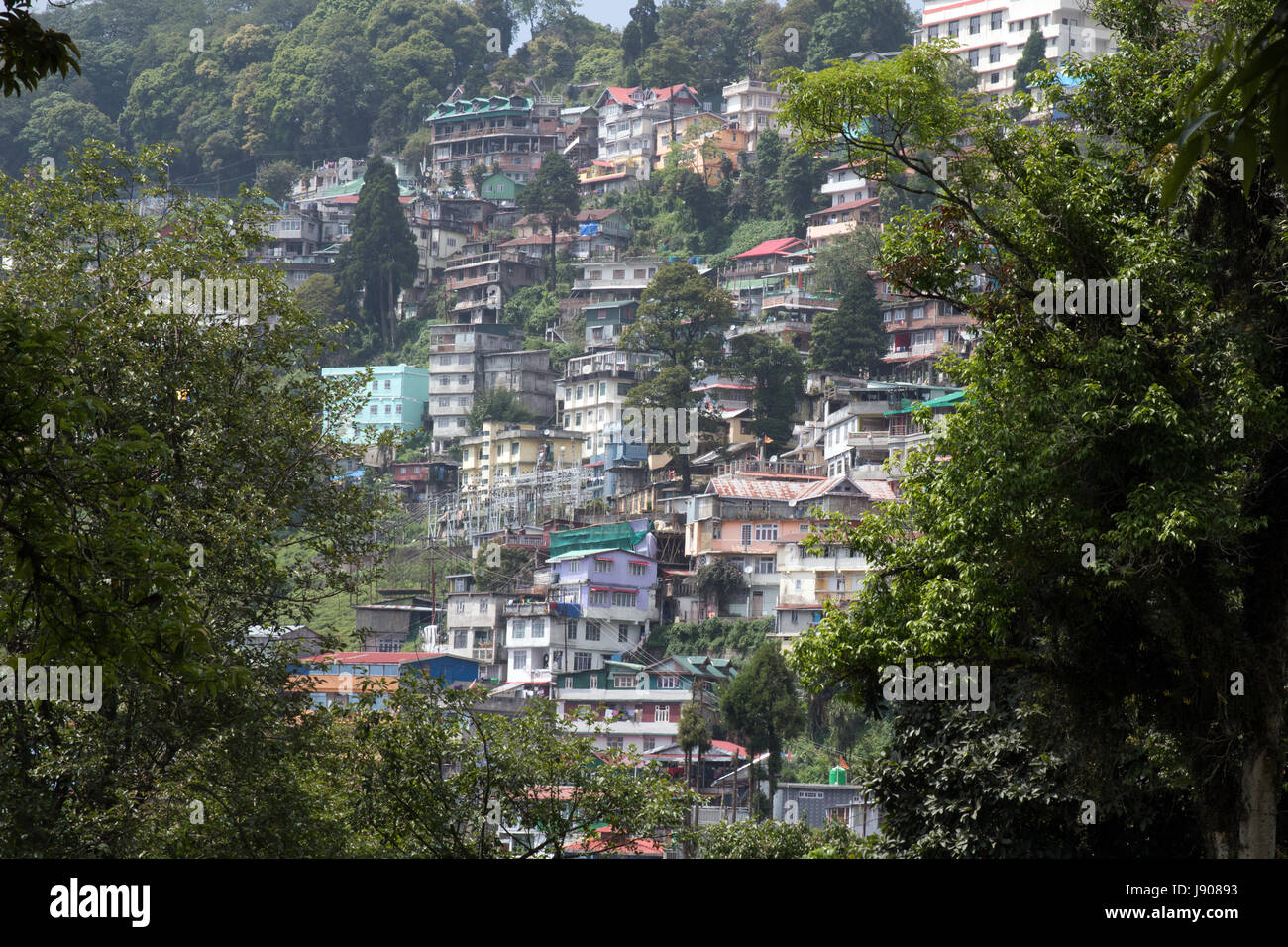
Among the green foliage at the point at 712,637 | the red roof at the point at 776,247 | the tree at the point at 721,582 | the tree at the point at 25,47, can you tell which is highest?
the red roof at the point at 776,247

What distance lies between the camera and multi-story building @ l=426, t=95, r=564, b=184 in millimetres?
106125

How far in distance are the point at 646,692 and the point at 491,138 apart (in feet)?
204

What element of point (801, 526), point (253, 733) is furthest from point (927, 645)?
point (801, 526)

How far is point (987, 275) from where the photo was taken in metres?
→ 13.7

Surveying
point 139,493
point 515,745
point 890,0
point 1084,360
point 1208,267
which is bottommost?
point 515,745

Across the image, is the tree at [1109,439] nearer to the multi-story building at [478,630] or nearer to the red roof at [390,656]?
the red roof at [390,656]

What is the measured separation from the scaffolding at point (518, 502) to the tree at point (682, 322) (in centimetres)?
530

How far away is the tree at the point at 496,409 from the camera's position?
82.1 m

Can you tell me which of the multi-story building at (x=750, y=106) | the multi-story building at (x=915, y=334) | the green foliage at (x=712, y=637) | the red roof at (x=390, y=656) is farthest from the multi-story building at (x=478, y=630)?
the multi-story building at (x=750, y=106)

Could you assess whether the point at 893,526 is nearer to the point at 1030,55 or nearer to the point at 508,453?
the point at 508,453

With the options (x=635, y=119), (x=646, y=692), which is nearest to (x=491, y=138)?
(x=635, y=119)

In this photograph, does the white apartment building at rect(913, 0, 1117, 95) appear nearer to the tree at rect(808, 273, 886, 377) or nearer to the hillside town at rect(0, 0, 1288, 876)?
the tree at rect(808, 273, 886, 377)
